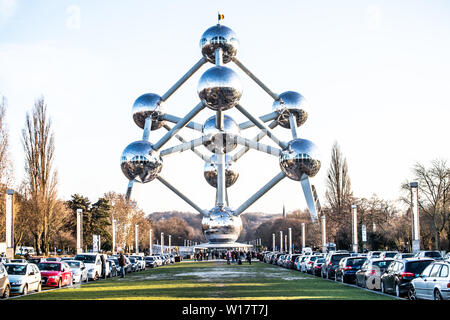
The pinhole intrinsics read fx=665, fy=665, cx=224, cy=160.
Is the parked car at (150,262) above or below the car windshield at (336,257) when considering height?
below

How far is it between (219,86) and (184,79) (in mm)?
7614

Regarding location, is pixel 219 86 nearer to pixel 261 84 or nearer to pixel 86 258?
pixel 261 84

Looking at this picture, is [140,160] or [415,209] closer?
[415,209]

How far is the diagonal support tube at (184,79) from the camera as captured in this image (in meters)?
39.8

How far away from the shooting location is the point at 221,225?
40.5m

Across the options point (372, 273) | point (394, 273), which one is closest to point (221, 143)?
point (372, 273)

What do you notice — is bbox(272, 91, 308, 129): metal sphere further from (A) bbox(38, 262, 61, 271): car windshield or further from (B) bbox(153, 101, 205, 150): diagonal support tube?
(A) bbox(38, 262, 61, 271): car windshield

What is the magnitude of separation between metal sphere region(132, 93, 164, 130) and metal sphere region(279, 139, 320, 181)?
27.9 feet

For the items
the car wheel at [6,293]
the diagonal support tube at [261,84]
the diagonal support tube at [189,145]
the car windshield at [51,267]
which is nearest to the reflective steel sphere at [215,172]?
the diagonal support tube at [189,145]

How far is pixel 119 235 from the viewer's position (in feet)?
271

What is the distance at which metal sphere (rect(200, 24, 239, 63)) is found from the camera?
3781 centimetres

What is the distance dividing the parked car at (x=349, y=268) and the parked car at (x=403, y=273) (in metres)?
6.17

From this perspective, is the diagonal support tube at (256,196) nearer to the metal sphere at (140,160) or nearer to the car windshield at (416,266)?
the metal sphere at (140,160)
